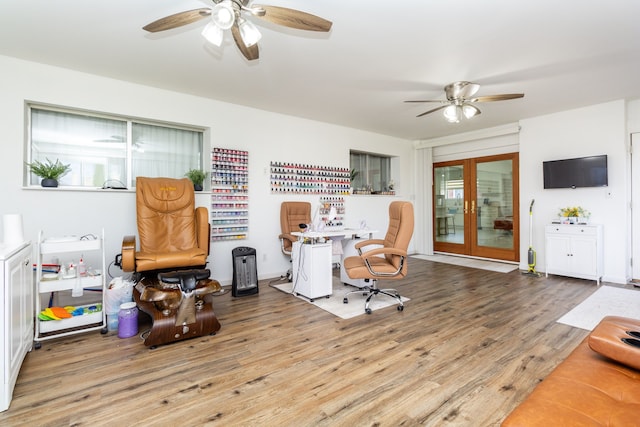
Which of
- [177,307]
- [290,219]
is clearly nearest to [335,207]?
[290,219]

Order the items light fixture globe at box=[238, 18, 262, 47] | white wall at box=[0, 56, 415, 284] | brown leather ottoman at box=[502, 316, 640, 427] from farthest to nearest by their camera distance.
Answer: white wall at box=[0, 56, 415, 284] → light fixture globe at box=[238, 18, 262, 47] → brown leather ottoman at box=[502, 316, 640, 427]

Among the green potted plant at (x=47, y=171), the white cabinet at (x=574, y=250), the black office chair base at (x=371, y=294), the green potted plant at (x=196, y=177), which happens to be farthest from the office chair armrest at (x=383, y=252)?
the green potted plant at (x=47, y=171)

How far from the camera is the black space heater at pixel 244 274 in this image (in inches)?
149

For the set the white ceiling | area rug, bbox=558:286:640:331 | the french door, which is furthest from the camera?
the french door

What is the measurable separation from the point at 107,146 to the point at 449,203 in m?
6.17

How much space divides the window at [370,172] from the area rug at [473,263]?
1.71m

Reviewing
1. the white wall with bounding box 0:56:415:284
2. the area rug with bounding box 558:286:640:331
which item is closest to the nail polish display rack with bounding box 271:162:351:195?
the white wall with bounding box 0:56:415:284

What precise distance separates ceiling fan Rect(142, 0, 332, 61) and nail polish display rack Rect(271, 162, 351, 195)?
2.69 meters

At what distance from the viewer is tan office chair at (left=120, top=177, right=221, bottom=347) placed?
251 cm

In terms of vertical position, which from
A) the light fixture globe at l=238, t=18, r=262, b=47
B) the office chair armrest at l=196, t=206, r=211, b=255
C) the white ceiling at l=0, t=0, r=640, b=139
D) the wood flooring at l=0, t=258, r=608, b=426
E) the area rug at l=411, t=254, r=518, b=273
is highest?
the white ceiling at l=0, t=0, r=640, b=139

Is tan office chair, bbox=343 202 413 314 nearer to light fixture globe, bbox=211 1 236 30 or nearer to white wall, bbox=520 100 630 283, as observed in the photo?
light fixture globe, bbox=211 1 236 30

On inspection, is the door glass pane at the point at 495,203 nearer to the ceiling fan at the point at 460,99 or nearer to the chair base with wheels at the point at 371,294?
the ceiling fan at the point at 460,99

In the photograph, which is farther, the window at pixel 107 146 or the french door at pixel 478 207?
the french door at pixel 478 207

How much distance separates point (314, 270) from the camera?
11.6ft
